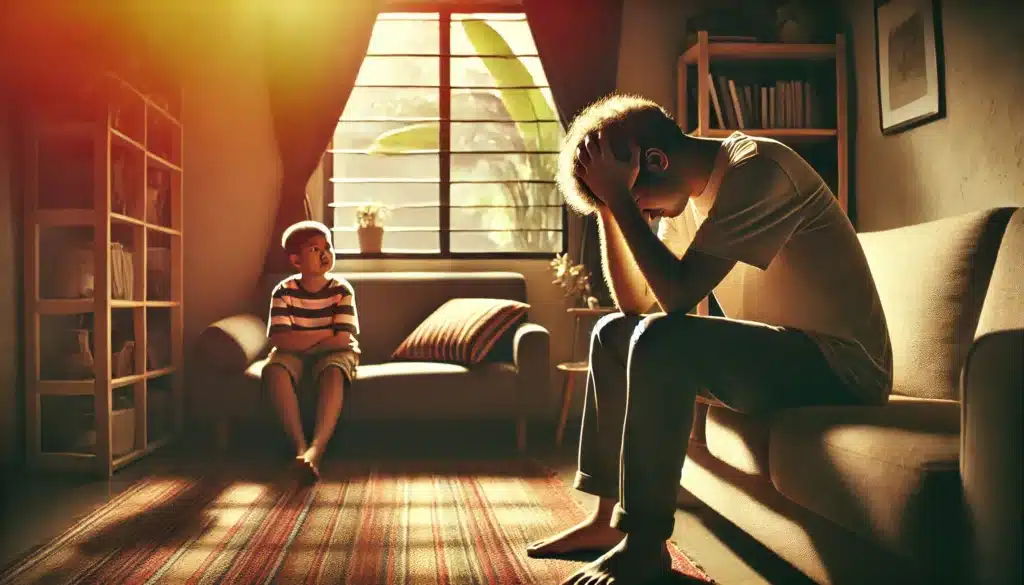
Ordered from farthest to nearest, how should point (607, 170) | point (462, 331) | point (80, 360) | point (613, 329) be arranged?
1. point (462, 331)
2. point (80, 360)
3. point (613, 329)
4. point (607, 170)

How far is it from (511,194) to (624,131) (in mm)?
2901

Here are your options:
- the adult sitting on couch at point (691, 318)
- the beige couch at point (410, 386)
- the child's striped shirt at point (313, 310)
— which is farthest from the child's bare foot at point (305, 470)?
the adult sitting on couch at point (691, 318)

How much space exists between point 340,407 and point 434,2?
238 cm

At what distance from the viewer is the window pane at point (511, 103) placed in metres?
4.57

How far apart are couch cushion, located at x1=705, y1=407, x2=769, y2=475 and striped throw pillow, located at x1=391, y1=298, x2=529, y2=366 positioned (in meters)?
1.67

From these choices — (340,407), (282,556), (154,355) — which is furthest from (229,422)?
(282,556)

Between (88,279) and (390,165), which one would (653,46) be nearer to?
(390,165)

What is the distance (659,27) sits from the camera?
4422 millimetres

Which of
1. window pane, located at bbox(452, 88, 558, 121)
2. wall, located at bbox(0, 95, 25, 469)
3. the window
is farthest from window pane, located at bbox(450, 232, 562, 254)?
wall, located at bbox(0, 95, 25, 469)

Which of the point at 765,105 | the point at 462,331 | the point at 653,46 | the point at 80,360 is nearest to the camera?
the point at 80,360

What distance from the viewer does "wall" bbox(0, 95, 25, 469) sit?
319cm

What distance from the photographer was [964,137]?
2.93 metres

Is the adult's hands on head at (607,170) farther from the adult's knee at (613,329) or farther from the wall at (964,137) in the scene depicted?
the wall at (964,137)

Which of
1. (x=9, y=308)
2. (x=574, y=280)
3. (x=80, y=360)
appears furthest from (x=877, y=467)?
(x=9, y=308)
